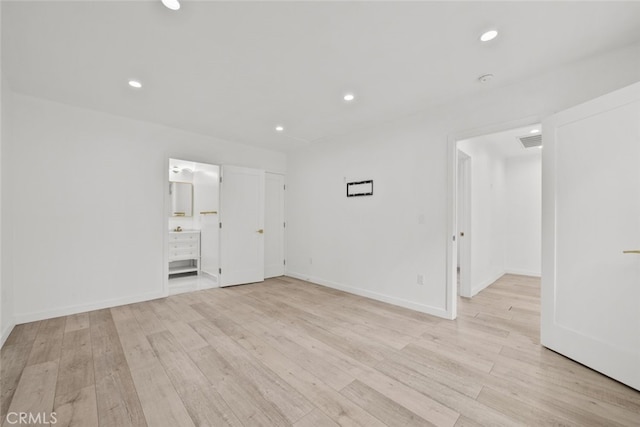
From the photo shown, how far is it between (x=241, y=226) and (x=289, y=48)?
333 centimetres

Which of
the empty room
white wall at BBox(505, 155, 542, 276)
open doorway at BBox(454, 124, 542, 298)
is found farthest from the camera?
white wall at BBox(505, 155, 542, 276)

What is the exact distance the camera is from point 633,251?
70.1 inches

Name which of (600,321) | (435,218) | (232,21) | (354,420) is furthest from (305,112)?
(600,321)

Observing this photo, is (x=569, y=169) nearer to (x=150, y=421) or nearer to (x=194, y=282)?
(x=150, y=421)

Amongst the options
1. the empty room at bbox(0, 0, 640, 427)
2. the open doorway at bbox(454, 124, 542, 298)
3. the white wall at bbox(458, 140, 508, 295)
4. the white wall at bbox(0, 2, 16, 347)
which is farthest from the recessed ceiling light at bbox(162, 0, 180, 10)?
the white wall at bbox(458, 140, 508, 295)

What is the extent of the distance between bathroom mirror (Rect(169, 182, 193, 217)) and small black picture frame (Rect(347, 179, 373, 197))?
153 inches

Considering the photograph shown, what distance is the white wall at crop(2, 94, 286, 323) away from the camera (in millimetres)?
2967

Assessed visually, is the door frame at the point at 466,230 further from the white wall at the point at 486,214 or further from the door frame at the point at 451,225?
the door frame at the point at 451,225

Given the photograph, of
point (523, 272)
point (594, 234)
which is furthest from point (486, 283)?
point (594, 234)

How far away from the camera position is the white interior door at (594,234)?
184cm

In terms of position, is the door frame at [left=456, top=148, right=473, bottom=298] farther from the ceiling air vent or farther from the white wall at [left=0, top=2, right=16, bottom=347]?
the white wall at [left=0, top=2, right=16, bottom=347]

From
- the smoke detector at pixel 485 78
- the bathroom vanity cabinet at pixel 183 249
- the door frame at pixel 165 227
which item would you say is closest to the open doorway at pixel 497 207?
the smoke detector at pixel 485 78

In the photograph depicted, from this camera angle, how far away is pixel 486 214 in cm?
468

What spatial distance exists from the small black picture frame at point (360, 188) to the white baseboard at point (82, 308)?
334 centimetres
